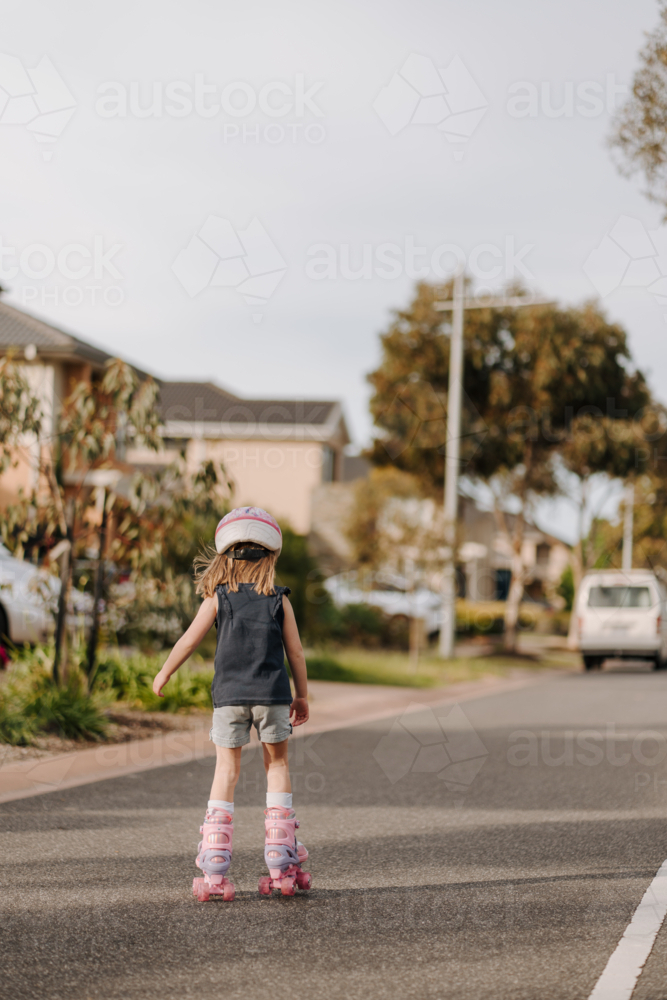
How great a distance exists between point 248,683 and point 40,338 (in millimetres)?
21516

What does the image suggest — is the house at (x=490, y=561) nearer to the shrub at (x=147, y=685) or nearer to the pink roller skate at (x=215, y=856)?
the shrub at (x=147, y=685)

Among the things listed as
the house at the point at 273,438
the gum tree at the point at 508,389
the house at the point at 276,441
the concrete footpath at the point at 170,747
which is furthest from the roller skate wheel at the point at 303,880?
the house at the point at 276,441

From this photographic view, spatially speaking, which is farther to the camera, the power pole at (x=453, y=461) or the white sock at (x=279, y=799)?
the power pole at (x=453, y=461)

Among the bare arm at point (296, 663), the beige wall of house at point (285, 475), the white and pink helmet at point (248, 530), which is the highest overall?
the beige wall of house at point (285, 475)

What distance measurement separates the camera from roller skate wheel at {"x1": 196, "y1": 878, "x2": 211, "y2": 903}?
4.42 metres

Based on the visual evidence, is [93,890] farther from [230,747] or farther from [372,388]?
[372,388]

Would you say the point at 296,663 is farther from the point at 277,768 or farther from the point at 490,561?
the point at 490,561

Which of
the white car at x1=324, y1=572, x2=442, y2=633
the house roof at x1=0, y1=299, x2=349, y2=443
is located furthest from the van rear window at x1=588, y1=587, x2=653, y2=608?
the house roof at x1=0, y1=299, x2=349, y2=443

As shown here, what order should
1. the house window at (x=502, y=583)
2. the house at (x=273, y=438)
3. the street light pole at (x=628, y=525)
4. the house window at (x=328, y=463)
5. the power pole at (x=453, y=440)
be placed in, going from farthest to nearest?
the house window at (x=502, y=583) < the house window at (x=328, y=463) < the house at (x=273, y=438) < the street light pole at (x=628, y=525) < the power pole at (x=453, y=440)

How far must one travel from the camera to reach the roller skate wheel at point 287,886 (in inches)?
177

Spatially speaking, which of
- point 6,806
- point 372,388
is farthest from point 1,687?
point 372,388

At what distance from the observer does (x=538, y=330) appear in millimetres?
23172

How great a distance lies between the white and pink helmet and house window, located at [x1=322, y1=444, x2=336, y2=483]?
33454 mm

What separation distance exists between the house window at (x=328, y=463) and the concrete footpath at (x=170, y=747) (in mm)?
23757
